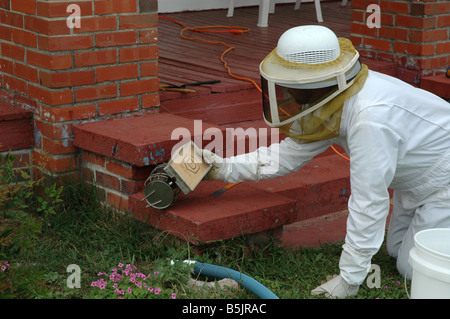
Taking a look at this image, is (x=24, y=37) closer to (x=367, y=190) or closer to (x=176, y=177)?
(x=176, y=177)

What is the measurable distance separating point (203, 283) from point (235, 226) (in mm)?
367

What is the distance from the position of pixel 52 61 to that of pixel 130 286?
1.39 metres

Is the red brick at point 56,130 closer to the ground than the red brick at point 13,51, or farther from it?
closer to the ground

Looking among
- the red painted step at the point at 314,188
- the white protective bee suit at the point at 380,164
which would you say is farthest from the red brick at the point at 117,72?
the red painted step at the point at 314,188

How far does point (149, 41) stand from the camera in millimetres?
4305

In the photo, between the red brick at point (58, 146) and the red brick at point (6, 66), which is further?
the red brick at point (6, 66)

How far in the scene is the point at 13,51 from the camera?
4320 mm

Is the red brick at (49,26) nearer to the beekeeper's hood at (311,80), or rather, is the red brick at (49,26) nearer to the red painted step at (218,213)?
the red painted step at (218,213)

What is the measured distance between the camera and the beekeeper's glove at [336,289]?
11.0 ft

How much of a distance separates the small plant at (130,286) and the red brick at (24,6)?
1563mm

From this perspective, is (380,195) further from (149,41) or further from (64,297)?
(149,41)

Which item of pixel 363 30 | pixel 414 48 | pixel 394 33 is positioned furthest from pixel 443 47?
pixel 363 30

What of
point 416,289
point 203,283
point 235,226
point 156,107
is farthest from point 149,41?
point 416,289

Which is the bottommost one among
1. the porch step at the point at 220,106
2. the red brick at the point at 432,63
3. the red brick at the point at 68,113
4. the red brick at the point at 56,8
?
the porch step at the point at 220,106
